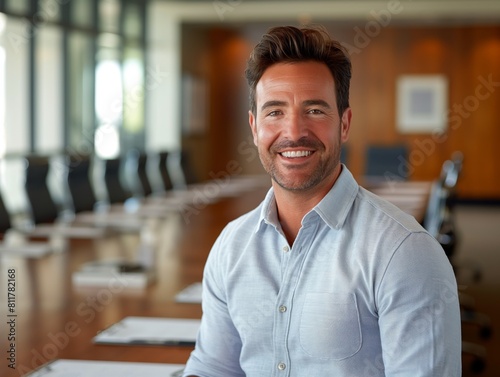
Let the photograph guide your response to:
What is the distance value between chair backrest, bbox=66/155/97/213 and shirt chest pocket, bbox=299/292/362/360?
4.93 m

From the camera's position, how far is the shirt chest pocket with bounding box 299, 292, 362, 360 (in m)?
1.60


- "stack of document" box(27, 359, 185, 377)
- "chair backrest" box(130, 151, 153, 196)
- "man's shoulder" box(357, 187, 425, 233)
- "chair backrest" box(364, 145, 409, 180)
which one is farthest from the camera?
"chair backrest" box(364, 145, 409, 180)

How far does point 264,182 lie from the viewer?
9.08 m

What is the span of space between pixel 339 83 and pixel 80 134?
9.53 m

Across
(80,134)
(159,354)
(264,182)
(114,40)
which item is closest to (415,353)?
(159,354)

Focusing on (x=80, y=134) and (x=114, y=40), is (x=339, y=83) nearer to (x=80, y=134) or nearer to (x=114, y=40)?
(x=80, y=134)

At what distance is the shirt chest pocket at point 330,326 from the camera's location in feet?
5.24

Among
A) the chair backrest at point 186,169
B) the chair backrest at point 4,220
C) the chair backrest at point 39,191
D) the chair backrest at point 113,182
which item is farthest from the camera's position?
the chair backrest at point 186,169

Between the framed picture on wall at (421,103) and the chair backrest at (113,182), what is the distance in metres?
7.78

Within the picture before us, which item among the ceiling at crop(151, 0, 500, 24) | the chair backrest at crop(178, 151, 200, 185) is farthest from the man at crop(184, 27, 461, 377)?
the ceiling at crop(151, 0, 500, 24)

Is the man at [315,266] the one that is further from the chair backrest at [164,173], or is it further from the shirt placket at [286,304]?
the chair backrest at [164,173]

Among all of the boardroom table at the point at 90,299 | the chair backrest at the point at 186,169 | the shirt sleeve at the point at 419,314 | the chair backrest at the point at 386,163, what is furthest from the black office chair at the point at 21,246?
the chair backrest at the point at 386,163

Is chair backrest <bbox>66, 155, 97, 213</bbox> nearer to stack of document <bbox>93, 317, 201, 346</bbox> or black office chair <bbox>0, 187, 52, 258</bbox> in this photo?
black office chair <bbox>0, 187, 52, 258</bbox>

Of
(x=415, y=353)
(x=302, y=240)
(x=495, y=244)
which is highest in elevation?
(x=302, y=240)
